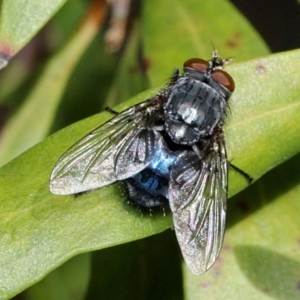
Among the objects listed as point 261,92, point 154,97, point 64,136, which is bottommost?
point 261,92

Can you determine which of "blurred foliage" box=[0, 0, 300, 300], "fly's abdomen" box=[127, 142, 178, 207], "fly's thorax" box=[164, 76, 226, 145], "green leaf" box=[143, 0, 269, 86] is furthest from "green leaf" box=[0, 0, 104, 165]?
"fly's abdomen" box=[127, 142, 178, 207]

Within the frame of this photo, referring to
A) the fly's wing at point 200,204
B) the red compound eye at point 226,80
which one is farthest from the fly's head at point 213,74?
the fly's wing at point 200,204

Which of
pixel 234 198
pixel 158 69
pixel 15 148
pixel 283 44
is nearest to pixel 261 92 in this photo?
pixel 234 198

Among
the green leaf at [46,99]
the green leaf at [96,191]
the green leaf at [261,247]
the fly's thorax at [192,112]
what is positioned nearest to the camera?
the green leaf at [96,191]

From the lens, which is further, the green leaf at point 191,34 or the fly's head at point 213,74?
the green leaf at point 191,34

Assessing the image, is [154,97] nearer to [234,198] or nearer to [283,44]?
[234,198]

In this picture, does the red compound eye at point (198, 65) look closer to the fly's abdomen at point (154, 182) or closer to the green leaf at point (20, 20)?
the fly's abdomen at point (154, 182)

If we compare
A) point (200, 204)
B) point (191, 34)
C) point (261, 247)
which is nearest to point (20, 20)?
point (200, 204)
